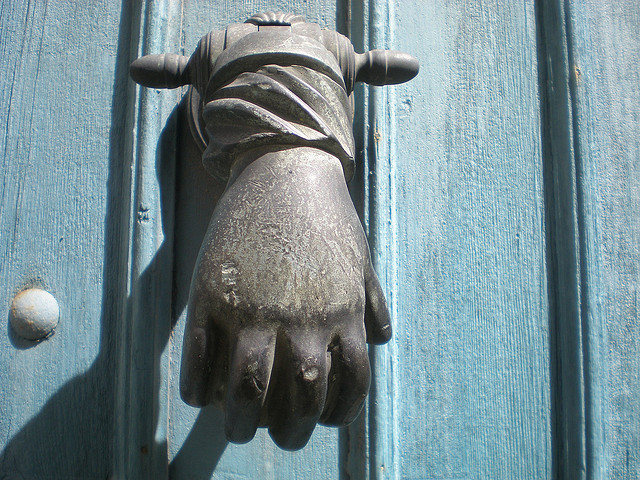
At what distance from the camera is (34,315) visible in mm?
542

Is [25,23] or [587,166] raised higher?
[25,23]

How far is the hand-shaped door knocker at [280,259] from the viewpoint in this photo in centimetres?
34

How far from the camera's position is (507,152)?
2.06 ft

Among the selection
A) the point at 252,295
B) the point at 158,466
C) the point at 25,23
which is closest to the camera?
the point at 252,295

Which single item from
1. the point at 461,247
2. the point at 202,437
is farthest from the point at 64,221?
the point at 461,247

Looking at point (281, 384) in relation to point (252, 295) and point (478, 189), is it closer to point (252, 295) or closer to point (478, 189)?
point (252, 295)

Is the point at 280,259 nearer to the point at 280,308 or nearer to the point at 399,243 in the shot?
the point at 280,308

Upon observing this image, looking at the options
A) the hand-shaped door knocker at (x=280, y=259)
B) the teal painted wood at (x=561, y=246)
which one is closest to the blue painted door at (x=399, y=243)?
the teal painted wood at (x=561, y=246)

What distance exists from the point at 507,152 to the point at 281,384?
438 mm

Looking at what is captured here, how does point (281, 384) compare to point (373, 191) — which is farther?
point (373, 191)

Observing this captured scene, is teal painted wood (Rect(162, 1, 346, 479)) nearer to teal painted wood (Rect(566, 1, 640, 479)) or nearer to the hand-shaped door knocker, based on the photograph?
the hand-shaped door knocker

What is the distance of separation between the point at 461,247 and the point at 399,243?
0.08 m

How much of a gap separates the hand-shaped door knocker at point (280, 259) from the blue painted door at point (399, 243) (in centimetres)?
17

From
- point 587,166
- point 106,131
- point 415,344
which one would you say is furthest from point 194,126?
point 587,166
